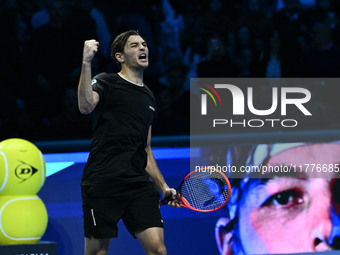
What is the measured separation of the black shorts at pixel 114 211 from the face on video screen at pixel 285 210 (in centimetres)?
132

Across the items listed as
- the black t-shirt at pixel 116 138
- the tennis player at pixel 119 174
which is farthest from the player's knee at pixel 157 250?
the black t-shirt at pixel 116 138

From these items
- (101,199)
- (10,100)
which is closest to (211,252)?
(101,199)

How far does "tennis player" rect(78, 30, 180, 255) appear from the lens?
13.8 feet

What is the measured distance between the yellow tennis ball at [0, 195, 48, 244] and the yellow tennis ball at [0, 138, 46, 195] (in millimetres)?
68

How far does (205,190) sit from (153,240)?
0.82 metres

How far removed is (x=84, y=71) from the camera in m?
3.83

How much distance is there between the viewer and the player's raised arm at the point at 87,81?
382 centimetres

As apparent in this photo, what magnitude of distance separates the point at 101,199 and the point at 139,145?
0.40m

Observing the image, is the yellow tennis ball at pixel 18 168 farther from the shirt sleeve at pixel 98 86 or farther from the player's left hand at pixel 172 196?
the player's left hand at pixel 172 196

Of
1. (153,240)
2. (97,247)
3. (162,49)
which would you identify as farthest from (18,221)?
(162,49)

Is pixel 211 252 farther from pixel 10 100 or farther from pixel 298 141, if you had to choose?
pixel 10 100

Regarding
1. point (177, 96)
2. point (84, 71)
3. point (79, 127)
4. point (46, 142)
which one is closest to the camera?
point (84, 71)

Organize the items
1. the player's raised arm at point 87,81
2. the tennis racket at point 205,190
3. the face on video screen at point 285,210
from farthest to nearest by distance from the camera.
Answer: the face on video screen at point 285,210, the tennis racket at point 205,190, the player's raised arm at point 87,81

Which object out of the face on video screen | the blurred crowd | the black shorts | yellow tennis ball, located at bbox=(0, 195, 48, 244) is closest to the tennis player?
the black shorts
